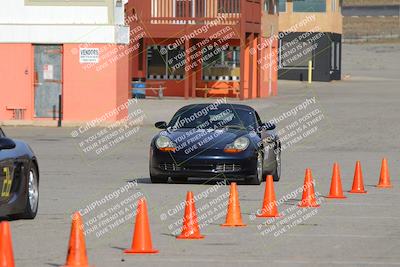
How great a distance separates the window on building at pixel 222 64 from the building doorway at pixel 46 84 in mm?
17949

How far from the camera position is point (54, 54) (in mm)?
40844

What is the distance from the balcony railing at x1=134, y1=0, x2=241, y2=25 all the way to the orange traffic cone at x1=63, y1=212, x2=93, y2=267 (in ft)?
138

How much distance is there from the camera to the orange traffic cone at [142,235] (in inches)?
514

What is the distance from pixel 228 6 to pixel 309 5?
922 inches

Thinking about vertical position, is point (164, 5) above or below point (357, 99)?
above

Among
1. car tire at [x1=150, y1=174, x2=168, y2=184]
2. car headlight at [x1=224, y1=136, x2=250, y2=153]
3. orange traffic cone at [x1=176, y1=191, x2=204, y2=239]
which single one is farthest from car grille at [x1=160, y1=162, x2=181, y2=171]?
orange traffic cone at [x1=176, y1=191, x2=204, y2=239]

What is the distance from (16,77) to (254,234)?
2636 centimetres

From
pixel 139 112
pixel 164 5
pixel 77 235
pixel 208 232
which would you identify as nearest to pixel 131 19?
pixel 164 5

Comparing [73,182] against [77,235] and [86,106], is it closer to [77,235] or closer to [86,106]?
[77,235]

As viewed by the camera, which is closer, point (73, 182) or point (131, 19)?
point (73, 182)

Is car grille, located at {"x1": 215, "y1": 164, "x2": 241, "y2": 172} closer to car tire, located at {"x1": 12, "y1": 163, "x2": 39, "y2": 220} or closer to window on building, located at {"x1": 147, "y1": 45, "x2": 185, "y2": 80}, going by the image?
car tire, located at {"x1": 12, "y1": 163, "x2": 39, "y2": 220}

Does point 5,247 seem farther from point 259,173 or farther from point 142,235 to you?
point 259,173

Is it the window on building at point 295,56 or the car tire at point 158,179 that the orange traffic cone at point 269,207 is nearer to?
the car tire at point 158,179

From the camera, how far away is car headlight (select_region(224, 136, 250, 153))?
891 inches
